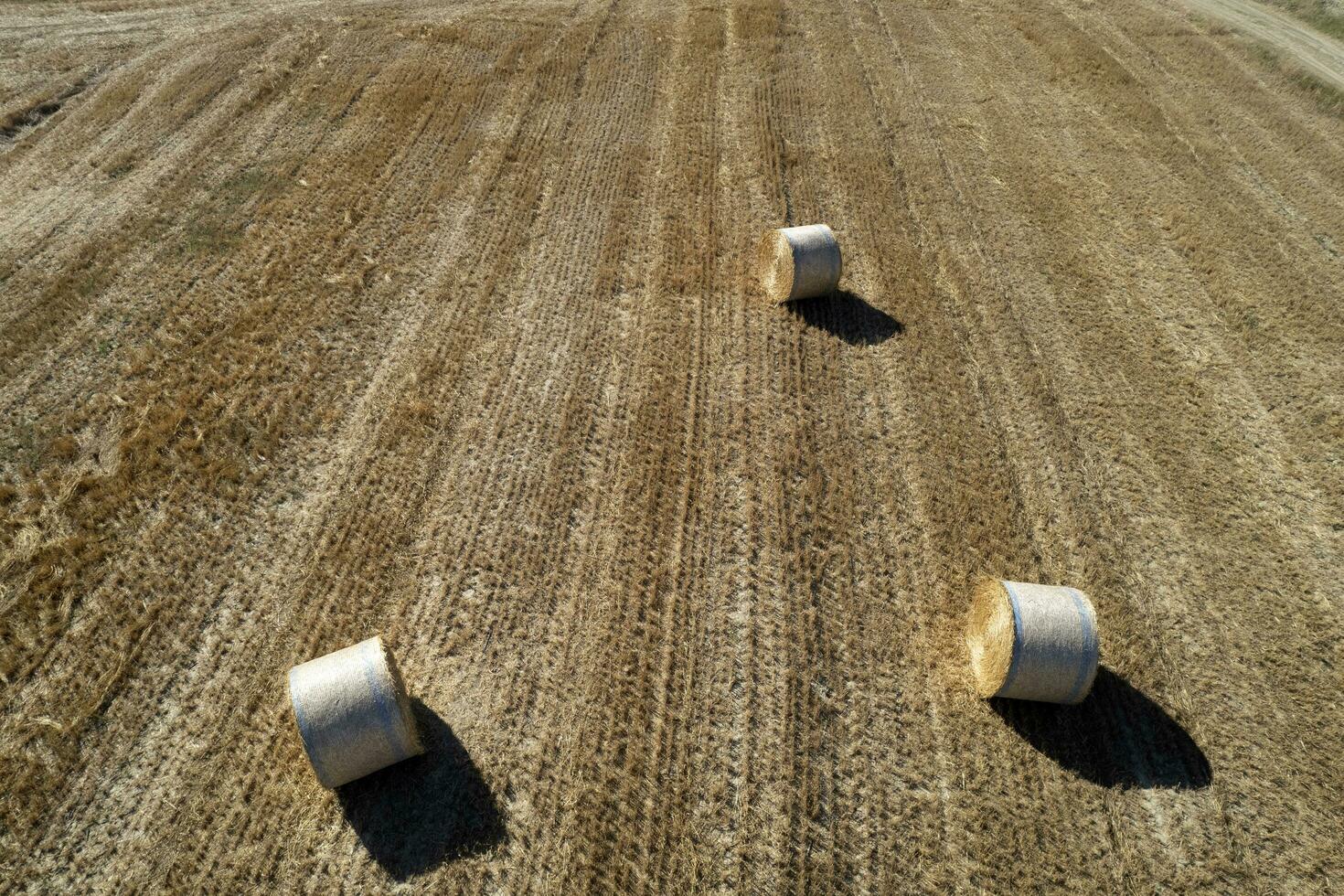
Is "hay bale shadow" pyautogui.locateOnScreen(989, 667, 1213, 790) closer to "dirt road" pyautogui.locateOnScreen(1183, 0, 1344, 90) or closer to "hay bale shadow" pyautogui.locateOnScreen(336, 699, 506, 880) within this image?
"hay bale shadow" pyautogui.locateOnScreen(336, 699, 506, 880)

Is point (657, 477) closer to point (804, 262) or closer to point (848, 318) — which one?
point (804, 262)

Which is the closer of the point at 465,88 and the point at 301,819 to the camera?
the point at 301,819

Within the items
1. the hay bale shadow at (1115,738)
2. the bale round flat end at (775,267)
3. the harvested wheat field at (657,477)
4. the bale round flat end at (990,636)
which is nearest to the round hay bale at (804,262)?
the bale round flat end at (775,267)

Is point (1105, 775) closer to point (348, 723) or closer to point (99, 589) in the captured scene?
point (348, 723)

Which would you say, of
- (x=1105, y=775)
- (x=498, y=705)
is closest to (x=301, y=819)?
(x=498, y=705)

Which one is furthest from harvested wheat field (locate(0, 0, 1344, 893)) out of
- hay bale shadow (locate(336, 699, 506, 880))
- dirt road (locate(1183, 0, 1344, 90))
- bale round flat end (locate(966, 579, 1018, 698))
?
dirt road (locate(1183, 0, 1344, 90))

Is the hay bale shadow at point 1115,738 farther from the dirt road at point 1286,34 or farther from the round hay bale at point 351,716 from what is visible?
the dirt road at point 1286,34
